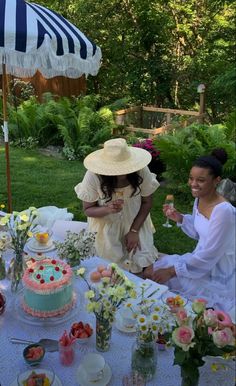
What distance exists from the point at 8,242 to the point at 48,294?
0.70 meters

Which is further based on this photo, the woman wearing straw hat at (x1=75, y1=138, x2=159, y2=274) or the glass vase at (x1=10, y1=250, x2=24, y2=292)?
the woman wearing straw hat at (x1=75, y1=138, x2=159, y2=274)

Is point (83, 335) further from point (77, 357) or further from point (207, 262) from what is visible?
point (207, 262)

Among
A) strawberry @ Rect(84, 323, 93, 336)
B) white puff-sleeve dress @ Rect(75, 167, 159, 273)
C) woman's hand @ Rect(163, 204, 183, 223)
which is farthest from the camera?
white puff-sleeve dress @ Rect(75, 167, 159, 273)

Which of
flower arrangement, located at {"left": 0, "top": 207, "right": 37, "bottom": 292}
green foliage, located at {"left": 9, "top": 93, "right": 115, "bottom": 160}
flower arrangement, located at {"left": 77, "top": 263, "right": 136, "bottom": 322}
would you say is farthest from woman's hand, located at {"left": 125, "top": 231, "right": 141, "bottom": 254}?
green foliage, located at {"left": 9, "top": 93, "right": 115, "bottom": 160}

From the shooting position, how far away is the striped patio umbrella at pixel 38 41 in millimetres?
3244

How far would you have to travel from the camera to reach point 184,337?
159cm

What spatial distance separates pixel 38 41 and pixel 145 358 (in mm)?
2655

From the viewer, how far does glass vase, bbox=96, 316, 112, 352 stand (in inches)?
79.8

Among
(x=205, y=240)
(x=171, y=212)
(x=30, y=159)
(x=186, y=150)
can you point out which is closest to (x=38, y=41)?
(x=171, y=212)

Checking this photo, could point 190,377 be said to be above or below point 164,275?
above

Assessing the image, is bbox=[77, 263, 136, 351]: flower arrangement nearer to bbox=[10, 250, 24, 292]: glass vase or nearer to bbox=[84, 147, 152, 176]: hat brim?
bbox=[10, 250, 24, 292]: glass vase

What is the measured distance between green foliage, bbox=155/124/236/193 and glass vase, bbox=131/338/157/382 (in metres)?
4.42

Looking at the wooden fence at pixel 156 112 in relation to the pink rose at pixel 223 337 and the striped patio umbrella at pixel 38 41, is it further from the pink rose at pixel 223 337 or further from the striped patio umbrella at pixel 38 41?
the pink rose at pixel 223 337

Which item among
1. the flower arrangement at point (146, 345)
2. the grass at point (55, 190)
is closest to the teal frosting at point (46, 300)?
the flower arrangement at point (146, 345)
